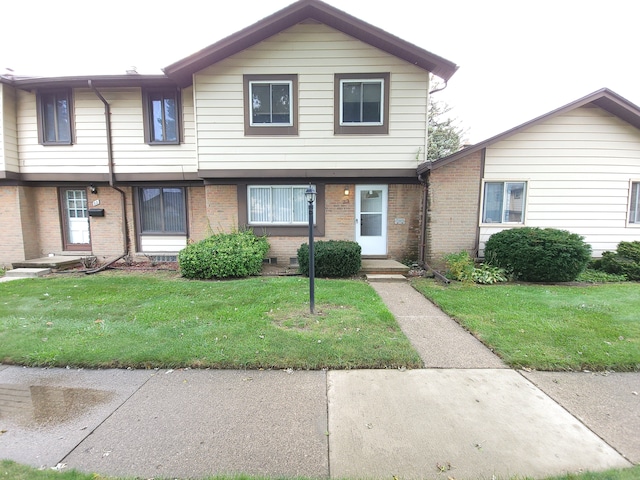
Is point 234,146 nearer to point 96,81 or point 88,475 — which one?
point 96,81

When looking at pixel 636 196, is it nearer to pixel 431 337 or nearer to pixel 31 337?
pixel 431 337

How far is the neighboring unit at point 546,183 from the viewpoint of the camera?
27.1ft

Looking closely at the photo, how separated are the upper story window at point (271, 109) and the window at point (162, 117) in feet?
8.32

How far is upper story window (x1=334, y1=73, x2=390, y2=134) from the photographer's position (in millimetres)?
8516

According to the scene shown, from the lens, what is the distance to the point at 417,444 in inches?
91.5

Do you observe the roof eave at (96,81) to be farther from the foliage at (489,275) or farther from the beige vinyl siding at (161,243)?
the foliage at (489,275)

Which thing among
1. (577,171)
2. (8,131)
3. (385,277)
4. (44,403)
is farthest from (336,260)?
(8,131)

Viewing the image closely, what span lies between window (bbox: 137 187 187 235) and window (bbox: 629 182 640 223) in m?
13.5

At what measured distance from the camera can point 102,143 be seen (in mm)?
9430

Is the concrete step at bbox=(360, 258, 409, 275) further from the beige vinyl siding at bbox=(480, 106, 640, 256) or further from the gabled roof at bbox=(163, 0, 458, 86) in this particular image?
the gabled roof at bbox=(163, 0, 458, 86)

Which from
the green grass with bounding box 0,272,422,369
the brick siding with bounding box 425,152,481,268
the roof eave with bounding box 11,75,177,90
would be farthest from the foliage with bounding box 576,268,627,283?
the roof eave with bounding box 11,75,177,90

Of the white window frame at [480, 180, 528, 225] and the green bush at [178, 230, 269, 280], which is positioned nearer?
the green bush at [178, 230, 269, 280]

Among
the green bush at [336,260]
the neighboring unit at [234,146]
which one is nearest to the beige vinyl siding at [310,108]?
the neighboring unit at [234,146]

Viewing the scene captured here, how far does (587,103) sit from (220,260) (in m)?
10.6
